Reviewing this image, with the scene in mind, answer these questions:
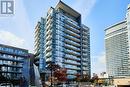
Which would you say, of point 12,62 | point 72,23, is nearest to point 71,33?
point 72,23

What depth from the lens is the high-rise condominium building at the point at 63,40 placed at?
427ft

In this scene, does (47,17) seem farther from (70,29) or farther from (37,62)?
(37,62)

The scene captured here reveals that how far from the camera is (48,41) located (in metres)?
134


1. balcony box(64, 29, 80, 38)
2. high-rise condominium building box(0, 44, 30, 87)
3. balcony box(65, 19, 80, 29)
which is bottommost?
high-rise condominium building box(0, 44, 30, 87)

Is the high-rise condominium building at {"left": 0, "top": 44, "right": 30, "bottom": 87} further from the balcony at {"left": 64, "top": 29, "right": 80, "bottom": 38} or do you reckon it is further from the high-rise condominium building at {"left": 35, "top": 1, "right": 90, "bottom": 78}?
the balcony at {"left": 64, "top": 29, "right": 80, "bottom": 38}

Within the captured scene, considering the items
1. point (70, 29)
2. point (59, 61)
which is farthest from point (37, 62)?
point (70, 29)

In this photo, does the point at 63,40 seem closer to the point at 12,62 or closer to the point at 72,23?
the point at 72,23

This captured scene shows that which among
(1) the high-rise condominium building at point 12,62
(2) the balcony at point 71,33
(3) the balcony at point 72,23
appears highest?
(3) the balcony at point 72,23

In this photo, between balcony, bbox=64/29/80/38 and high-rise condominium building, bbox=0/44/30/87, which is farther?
balcony, bbox=64/29/80/38

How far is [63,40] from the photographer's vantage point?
443 feet

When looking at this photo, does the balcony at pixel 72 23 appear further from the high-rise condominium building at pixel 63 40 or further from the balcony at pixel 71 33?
the balcony at pixel 71 33

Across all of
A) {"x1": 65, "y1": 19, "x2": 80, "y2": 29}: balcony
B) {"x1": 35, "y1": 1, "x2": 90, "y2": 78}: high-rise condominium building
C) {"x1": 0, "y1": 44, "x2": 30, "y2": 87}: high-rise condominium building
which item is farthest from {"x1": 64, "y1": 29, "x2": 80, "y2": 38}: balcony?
{"x1": 0, "y1": 44, "x2": 30, "y2": 87}: high-rise condominium building

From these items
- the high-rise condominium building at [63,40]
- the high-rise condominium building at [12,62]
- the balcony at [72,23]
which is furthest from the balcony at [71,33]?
the high-rise condominium building at [12,62]

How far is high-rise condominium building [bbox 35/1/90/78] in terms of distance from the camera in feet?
427
